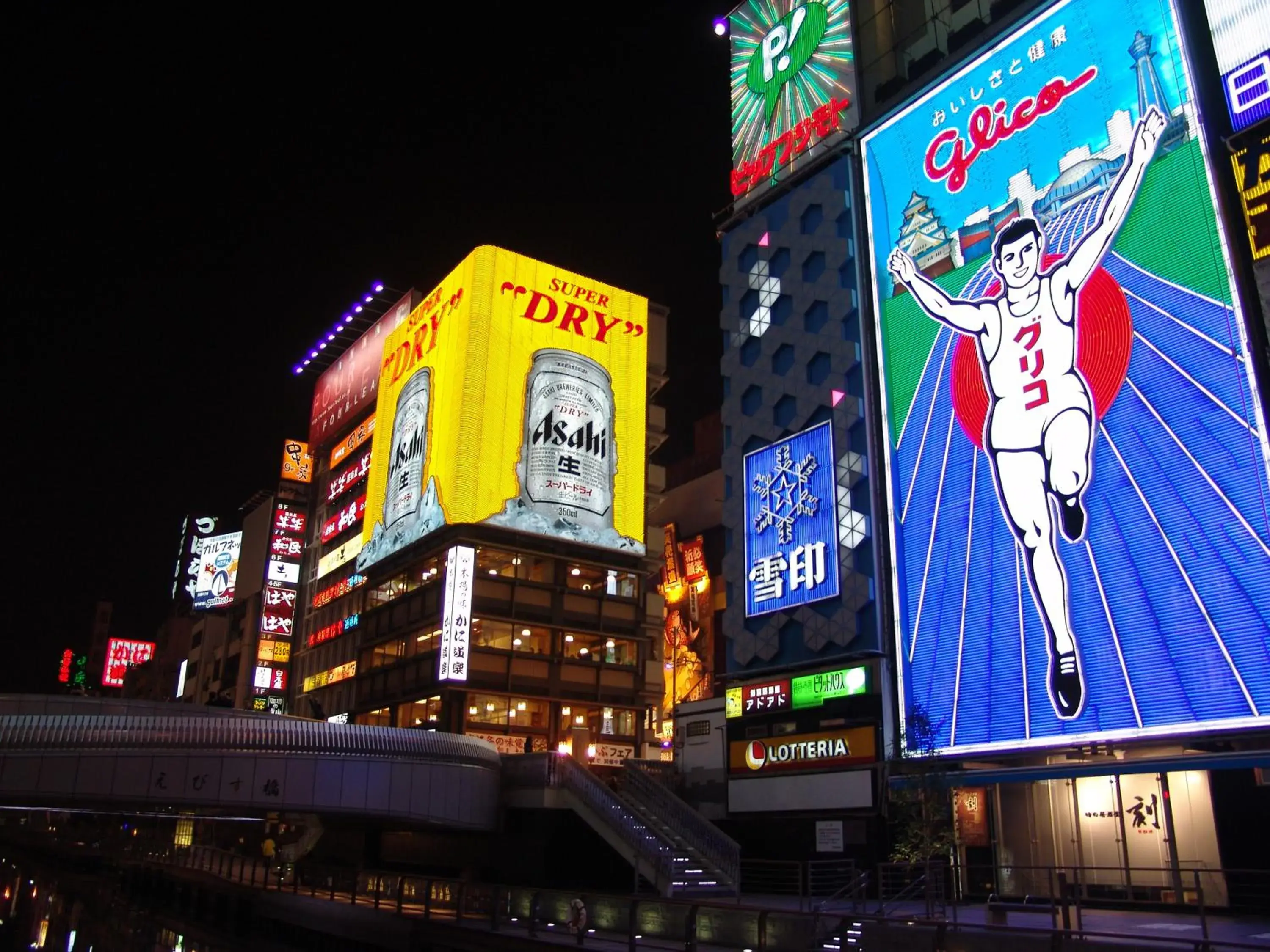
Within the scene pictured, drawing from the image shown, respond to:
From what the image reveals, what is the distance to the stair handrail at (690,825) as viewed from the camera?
33000mm

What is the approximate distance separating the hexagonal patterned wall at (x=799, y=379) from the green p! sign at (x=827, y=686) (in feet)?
1.99

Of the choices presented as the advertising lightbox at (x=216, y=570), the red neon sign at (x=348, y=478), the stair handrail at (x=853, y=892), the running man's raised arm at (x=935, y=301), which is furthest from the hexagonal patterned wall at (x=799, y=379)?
the advertising lightbox at (x=216, y=570)

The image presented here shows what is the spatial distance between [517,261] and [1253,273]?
153ft

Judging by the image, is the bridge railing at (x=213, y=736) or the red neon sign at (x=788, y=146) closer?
the bridge railing at (x=213, y=736)

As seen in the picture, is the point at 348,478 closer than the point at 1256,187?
No

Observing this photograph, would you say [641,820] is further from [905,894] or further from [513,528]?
[513,528]

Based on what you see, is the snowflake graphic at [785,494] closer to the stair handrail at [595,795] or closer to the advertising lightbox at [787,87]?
the stair handrail at [595,795]

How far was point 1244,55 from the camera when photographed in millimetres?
27438

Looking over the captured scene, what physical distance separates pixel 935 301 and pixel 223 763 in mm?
26249

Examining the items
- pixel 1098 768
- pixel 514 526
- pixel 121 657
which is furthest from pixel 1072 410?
pixel 121 657

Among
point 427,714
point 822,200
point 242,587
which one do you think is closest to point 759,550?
point 822,200

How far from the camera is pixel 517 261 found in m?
66.0

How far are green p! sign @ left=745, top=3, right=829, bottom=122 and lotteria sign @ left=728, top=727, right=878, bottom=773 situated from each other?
26222 mm

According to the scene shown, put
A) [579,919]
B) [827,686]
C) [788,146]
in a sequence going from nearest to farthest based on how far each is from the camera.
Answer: [579,919] < [827,686] < [788,146]
